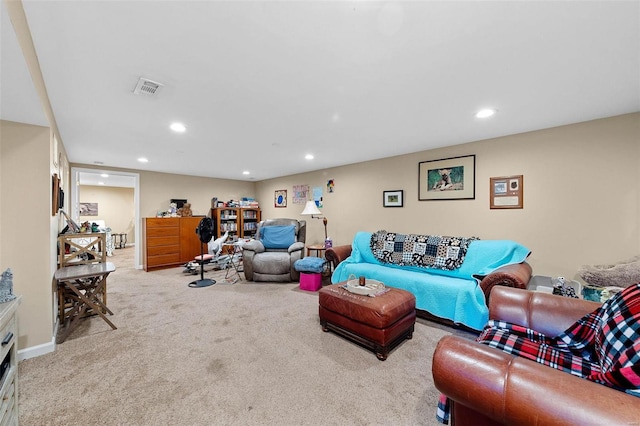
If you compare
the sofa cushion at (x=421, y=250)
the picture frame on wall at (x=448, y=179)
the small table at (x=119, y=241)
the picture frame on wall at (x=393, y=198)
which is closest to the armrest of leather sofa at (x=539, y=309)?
the sofa cushion at (x=421, y=250)

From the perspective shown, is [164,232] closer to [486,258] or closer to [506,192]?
[486,258]

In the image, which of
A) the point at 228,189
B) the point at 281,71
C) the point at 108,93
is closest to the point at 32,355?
the point at 108,93

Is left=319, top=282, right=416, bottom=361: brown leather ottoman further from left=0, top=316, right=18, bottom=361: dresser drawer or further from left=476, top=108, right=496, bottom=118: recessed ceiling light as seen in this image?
left=0, top=316, right=18, bottom=361: dresser drawer

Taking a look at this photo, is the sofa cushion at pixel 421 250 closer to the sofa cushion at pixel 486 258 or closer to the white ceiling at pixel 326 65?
the sofa cushion at pixel 486 258

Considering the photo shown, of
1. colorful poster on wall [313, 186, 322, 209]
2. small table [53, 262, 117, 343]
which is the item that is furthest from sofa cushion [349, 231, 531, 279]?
small table [53, 262, 117, 343]

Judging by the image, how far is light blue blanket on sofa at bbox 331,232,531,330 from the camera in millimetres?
2455

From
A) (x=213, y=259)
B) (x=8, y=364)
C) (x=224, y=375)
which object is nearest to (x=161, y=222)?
(x=213, y=259)

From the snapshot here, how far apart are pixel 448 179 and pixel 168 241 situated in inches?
224

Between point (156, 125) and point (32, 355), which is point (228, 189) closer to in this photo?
point (156, 125)

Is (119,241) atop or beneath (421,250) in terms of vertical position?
beneath

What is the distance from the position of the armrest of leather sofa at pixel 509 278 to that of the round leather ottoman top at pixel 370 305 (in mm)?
777

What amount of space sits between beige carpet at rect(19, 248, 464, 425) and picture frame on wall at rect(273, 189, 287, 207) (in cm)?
375

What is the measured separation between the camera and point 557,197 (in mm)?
2777

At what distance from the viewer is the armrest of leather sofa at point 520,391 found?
693 mm
